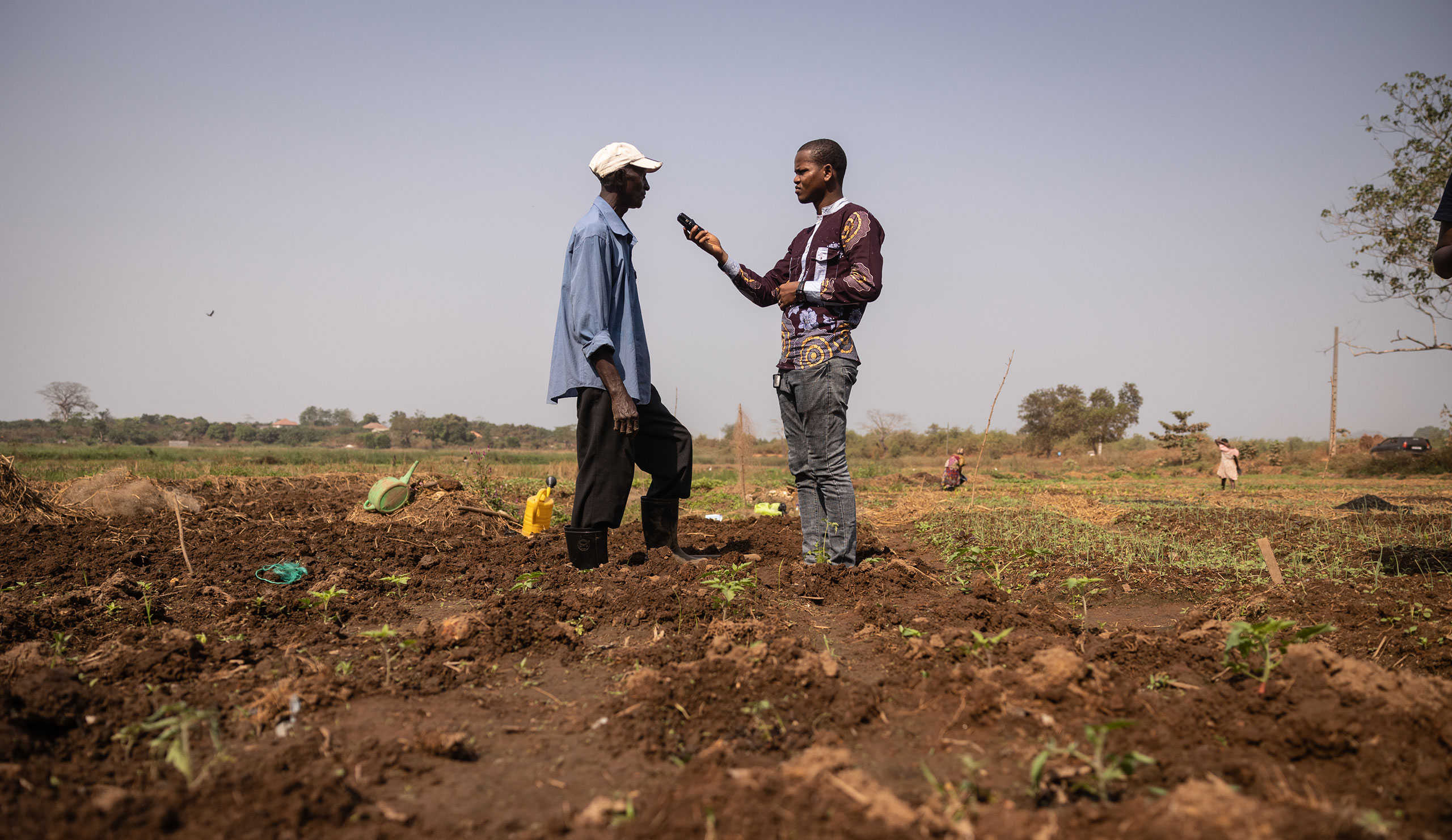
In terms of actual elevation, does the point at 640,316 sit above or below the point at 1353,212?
below

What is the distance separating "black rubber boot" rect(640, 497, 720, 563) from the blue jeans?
682 millimetres

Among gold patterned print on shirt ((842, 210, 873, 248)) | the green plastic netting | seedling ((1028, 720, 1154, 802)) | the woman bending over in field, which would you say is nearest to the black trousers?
gold patterned print on shirt ((842, 210, 873, 248))

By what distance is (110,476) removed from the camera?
23.3 feet

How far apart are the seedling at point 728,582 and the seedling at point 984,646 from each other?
87 cm

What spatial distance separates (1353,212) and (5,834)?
1947 centimetres

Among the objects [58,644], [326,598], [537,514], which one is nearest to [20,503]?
[537,514]

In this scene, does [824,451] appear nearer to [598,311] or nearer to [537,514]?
[598,311]

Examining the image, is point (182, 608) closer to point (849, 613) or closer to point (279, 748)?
→ point (279, 748)

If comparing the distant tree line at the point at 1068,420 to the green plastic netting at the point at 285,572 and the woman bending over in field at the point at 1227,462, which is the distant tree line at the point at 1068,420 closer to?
the woman bending over in field at the point at 1227,462

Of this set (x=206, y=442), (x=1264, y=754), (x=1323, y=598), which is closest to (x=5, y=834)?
(x=1264, y=754)

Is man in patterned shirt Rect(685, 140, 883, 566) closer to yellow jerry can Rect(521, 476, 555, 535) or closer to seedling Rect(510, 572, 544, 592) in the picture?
seedling Rect(510, 572, 544, 592)

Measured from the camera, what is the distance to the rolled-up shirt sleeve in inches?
134

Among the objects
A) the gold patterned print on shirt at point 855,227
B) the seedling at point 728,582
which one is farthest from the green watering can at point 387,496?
the gold patterned print on shirt at point 855,227

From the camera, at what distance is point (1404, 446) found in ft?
97.2
